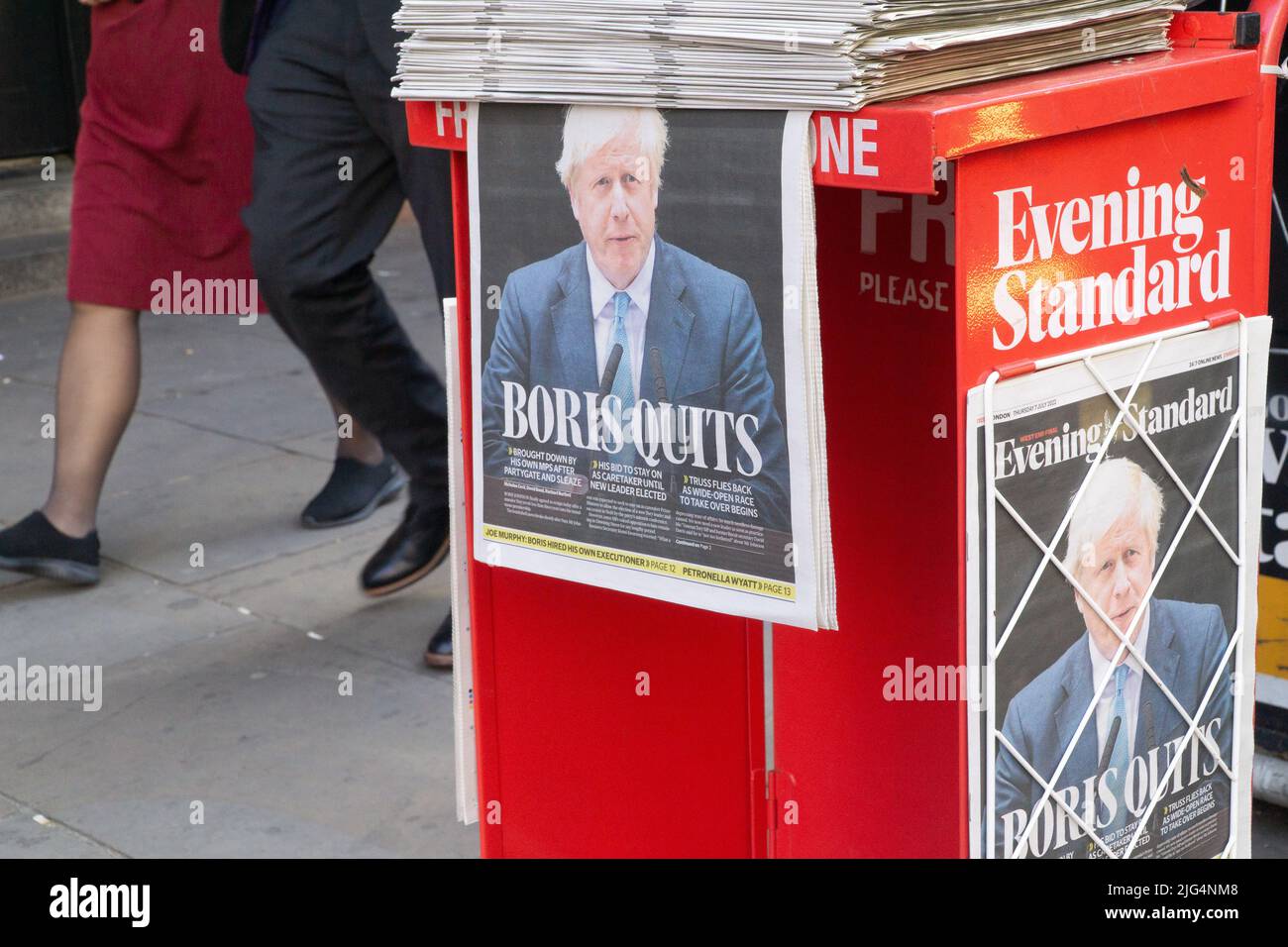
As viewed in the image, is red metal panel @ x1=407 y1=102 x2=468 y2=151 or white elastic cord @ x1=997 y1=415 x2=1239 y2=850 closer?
white elastic cord @ x1=997 y1=415 x2=1239 y2=850

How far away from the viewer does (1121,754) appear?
210 cm

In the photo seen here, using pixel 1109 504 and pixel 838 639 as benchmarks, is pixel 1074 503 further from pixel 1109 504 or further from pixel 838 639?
pixel 838 639

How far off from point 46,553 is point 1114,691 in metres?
3.02

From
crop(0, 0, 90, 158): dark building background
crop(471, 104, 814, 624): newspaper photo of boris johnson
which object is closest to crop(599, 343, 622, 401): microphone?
crop(471, 104, 814, 624): newspaper photo of boris johnson

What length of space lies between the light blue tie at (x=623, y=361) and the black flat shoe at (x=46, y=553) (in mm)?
2691

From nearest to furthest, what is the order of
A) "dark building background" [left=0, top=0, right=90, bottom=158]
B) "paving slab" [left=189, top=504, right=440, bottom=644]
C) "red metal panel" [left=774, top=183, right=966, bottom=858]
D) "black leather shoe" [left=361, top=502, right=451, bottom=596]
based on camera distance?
"red metal panel" [left=774, top=183, right=966, bottom=858] → "black leather shoe" [left=361, top=502, right=451, bottom=596] → "paving slab" [left=189, top=504, right=440, bottom=644] → "dark building background" [left=0, top=0, right=90, bottom=158]

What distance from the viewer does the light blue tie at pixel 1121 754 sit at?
6.81 feet

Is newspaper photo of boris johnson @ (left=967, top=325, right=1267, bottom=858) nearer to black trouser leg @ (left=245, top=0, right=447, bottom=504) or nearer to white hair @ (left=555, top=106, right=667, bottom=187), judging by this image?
white hair @ (left=555, top=106, right=667, bottom=187)

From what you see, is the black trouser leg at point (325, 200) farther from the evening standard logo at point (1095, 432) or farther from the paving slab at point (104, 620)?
the evening standard logo at point (1095, 432)

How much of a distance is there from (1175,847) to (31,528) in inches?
120

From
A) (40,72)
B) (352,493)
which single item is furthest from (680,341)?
(40,72)

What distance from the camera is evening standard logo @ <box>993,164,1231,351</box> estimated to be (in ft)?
6.14

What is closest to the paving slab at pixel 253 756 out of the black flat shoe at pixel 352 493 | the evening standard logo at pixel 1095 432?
the black flat shoe at pixel 352 493
